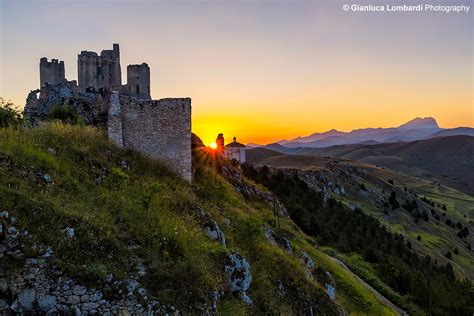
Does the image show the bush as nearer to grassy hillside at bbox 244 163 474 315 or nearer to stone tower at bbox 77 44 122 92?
stone tower at bbox 77 44 122 92

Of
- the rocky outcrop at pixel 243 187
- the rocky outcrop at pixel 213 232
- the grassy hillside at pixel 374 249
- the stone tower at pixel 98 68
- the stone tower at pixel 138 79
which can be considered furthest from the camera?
the grassy hillside at pixel 374 249

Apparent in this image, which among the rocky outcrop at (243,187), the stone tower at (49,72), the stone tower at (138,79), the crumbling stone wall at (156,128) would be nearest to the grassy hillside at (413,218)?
the rocky outcrop at (243,187)

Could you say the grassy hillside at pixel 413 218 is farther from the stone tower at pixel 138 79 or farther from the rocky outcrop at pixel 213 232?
the rocky outcrop at pixel 213 232

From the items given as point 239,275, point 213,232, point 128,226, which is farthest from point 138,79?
point 128,226

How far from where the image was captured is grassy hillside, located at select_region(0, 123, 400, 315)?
394 inches

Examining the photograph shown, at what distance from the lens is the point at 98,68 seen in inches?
1407

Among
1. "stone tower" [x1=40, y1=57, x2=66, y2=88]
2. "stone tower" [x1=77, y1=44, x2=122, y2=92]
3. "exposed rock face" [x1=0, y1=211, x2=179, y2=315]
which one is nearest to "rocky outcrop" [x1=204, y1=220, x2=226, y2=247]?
"exposed rock face" [x1=0, y1=211, x2=179, y2=315]

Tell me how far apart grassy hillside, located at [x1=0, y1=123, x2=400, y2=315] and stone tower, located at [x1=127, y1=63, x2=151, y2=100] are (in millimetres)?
17207

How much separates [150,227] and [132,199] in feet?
6.52

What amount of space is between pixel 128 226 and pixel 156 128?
8.53 meters

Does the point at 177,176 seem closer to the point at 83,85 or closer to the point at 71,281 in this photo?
the point at 71,281

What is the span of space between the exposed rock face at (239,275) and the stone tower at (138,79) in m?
23.4

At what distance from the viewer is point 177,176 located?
772 inches

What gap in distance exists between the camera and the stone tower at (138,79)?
114 feet
